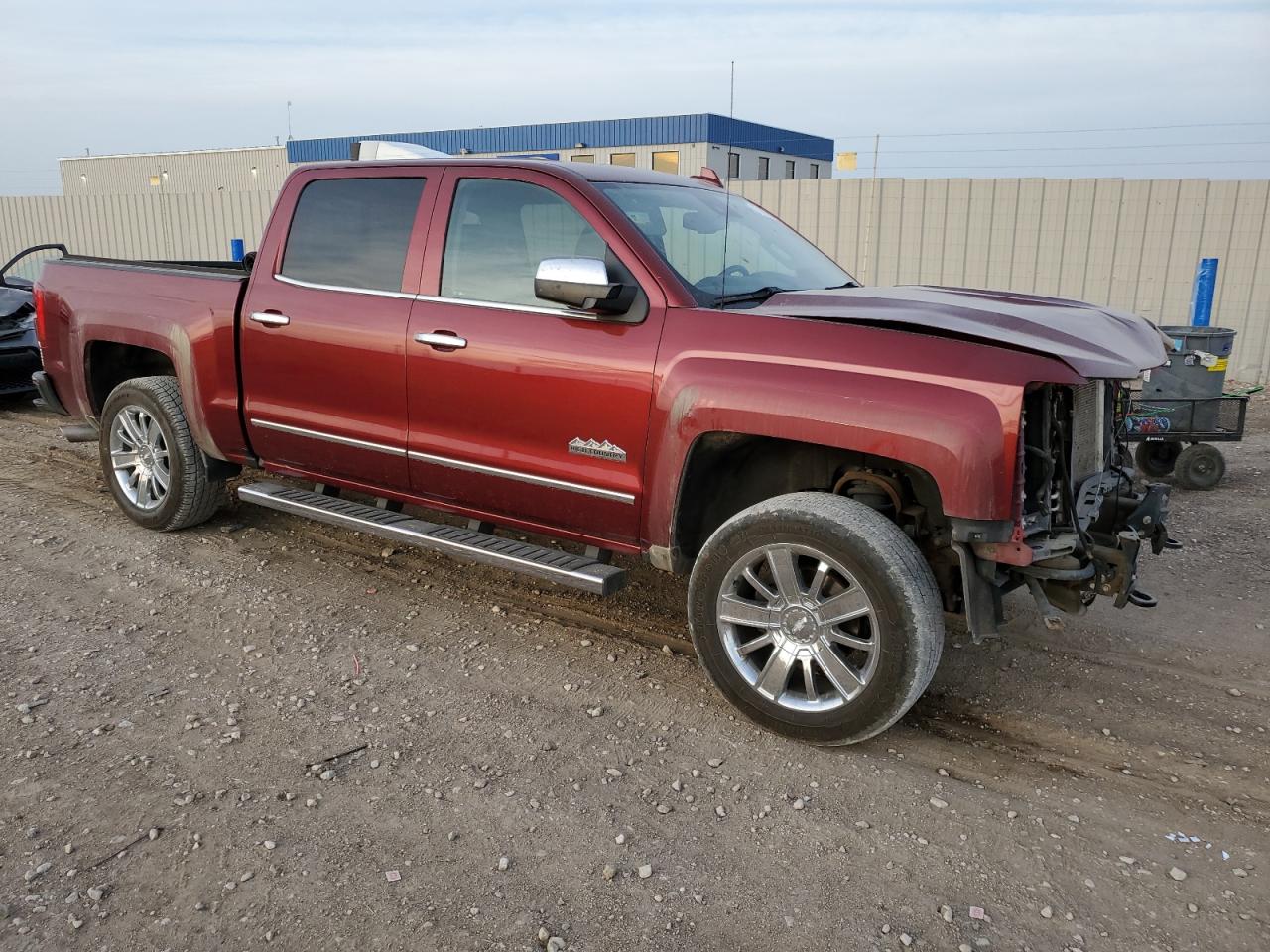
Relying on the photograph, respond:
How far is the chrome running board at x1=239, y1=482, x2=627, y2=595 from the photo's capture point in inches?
149

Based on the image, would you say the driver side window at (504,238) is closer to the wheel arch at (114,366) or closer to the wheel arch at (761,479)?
the wheel arch at (761,479)

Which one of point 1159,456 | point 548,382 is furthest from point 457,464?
point 1159,456

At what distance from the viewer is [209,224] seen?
1734 cm

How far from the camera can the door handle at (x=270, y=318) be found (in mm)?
4605

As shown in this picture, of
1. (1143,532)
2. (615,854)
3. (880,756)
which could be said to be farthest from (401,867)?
(1143,532)

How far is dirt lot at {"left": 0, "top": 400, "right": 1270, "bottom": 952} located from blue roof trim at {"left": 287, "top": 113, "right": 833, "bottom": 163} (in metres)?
27.1

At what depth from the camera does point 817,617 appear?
10.9ft

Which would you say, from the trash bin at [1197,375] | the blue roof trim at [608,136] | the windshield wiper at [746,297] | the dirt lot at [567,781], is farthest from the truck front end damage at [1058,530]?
the blue roof trim at [608,136]

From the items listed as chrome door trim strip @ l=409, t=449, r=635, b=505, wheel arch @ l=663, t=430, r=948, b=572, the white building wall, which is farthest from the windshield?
the white building wall

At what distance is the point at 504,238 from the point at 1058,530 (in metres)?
2.46

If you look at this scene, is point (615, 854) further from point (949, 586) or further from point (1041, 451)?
point (1041, 451)

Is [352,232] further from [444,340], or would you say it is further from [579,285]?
[579,285]

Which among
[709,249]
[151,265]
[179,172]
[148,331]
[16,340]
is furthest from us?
[179,172]

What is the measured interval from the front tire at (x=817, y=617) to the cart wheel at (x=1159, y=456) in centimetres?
483
